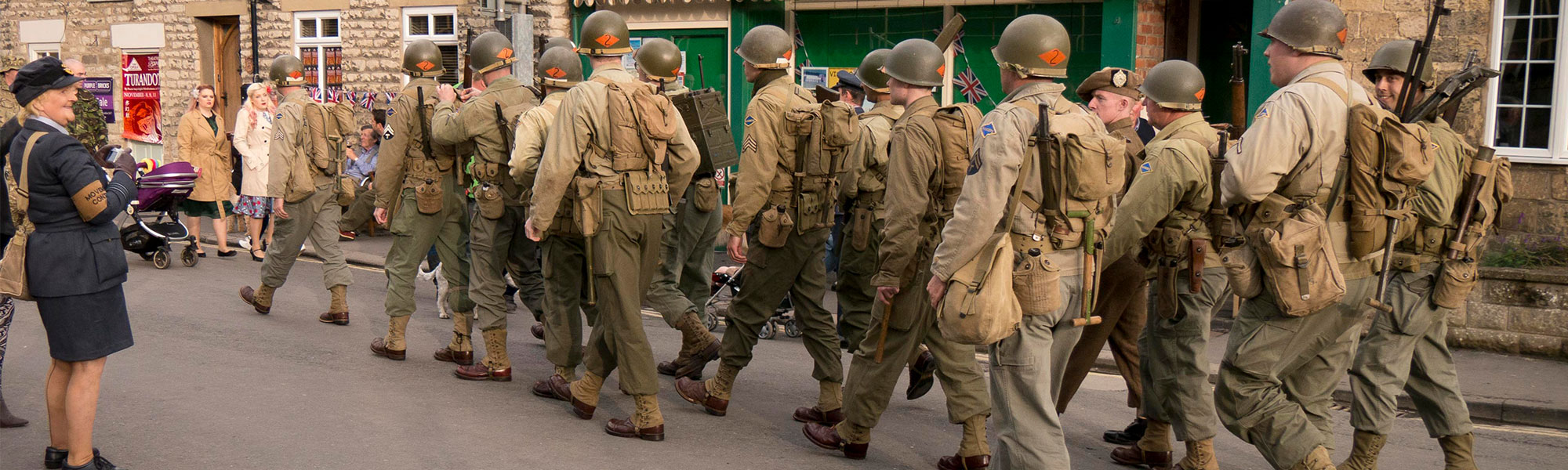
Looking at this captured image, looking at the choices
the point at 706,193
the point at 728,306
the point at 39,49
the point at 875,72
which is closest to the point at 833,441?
the point at 706,193

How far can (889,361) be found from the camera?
17.9 feet

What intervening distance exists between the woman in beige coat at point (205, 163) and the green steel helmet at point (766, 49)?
8.78 metres

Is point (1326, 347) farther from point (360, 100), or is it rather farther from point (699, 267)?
point (360, 100)

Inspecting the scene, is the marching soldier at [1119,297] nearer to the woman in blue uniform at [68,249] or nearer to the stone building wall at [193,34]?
the woman in blue uniform at [68,249]

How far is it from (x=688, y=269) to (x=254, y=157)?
21.9ft

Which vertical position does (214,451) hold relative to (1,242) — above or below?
below

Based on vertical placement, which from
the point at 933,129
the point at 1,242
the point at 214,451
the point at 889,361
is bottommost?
the point at 214,451

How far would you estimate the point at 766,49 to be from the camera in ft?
21.0

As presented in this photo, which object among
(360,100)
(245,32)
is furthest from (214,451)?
(245,32)

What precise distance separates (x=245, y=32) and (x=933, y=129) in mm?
16305

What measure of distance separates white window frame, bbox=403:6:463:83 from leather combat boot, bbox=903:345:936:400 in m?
11.1

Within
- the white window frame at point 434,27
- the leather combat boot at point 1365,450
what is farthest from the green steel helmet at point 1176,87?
the white window frame at point 434,27

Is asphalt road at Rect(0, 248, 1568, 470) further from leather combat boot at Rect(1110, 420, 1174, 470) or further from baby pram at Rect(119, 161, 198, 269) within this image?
baby pram at Rect(119, 161, 198, 269)

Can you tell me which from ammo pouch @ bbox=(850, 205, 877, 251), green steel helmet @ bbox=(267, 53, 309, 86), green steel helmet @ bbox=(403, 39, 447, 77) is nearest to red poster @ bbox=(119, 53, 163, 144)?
green steel helmet @ bbox=(267, 53, 309, 86)
